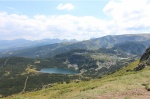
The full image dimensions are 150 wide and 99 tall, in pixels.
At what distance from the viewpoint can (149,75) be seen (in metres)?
51.9

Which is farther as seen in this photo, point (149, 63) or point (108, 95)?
point (149, 63)

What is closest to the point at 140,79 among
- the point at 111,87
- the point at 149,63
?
the point at 111,87

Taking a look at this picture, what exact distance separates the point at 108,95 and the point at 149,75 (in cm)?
1965

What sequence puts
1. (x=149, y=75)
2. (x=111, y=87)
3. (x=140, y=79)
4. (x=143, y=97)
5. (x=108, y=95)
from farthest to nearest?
(x=149, y=75)
(x=140, y=79)
(x=111, y=87)
(x=108, y=95)
(x=143, y=97)

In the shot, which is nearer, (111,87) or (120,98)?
(120,98)

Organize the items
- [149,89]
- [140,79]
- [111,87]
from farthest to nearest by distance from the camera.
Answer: [140,79], [111,87], [149,89]

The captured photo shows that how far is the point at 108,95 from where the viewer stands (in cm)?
3622

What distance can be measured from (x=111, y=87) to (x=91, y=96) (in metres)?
6.80

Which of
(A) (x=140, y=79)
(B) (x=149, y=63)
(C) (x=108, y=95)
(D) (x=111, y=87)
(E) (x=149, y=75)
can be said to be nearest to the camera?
(C) (x=108, y=95)

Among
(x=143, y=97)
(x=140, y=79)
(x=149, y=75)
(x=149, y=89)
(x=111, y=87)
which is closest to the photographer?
(x=143, y=97)

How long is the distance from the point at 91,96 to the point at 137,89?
829 centimetres

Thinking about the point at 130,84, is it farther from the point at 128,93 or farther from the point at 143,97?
the point at 143,97

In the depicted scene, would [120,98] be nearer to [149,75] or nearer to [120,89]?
[120,89]

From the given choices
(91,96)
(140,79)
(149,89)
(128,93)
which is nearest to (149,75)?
(140,79)
